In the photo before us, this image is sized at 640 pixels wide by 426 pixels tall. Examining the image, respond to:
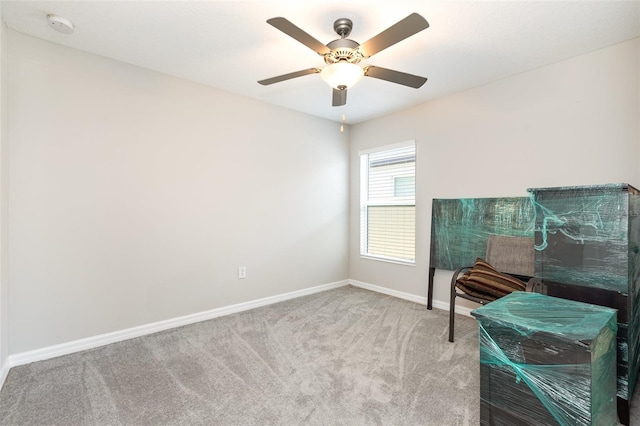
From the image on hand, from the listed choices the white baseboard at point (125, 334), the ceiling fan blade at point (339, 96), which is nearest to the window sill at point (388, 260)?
the white baseboard at point (125, 334)

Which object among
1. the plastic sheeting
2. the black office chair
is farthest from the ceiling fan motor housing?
the black office chair

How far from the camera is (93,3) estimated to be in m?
1.88

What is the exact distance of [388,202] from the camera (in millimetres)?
4051

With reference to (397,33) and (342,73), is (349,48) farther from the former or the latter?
(397,33)

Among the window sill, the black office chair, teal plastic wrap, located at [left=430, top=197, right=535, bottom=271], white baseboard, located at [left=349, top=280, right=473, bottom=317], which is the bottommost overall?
white baseboard, located at [left=349, top=280, right=473, bottom=317]

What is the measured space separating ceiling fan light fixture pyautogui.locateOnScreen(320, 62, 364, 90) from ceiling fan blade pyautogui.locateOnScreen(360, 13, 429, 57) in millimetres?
114

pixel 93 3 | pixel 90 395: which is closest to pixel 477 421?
pixel 90 395

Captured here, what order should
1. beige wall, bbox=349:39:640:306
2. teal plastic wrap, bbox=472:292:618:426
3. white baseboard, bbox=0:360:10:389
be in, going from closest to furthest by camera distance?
teal plastic wrap, bbox=472:292:618:426 → white baseboard, bbox=0:360:10:389 → beige wall, bbox=349:39:640:306

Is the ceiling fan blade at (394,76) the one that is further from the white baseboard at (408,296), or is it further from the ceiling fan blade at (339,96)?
the white baseboard at (408,296)

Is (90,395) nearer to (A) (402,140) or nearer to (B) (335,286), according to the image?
(B) (335,286)

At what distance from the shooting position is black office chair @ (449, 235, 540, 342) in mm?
2318

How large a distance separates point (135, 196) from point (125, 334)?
1.19 meters

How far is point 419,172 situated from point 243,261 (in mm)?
2290

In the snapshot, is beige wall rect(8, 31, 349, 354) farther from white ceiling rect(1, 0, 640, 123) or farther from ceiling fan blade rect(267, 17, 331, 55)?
ceiling fan blade rect(267, 17, 331, 55)
